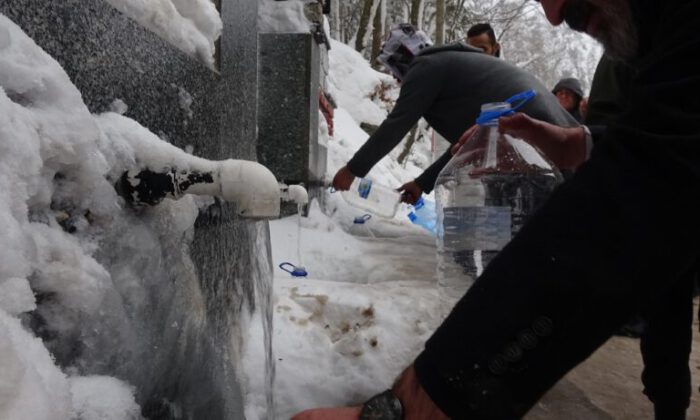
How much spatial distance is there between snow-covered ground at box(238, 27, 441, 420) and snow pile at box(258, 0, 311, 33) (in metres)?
1.60

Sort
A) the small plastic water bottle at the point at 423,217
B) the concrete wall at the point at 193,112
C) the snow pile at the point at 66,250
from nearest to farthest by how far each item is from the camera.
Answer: the snow pile at the point at 66,250 < the concrete wall at the point at 193,112 < the small plastic water bottle at the point at 423,217

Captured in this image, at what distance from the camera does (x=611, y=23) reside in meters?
1.20

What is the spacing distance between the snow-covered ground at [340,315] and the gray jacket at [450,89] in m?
0.77

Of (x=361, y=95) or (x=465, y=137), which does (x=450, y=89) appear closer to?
(x=465, y=137)

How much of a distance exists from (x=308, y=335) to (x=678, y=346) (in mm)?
1337

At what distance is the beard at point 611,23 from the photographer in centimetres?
110

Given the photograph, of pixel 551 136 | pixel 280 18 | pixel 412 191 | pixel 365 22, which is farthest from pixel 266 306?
pixel 365 22

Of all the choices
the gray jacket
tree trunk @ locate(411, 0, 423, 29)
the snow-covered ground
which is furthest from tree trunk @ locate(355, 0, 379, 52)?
the gray jacket

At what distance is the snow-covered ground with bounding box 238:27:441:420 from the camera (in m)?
1.83

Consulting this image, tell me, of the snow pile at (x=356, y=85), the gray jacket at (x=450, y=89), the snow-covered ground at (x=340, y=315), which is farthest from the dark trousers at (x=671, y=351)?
the snow pile at (x=356, y=85)

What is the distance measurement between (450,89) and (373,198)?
2.44 meters

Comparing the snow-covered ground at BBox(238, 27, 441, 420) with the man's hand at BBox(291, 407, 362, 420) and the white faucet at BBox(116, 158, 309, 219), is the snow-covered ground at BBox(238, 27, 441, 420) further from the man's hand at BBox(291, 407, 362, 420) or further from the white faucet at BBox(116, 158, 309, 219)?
the white faucet at BBox(116, 158, 309, 219)

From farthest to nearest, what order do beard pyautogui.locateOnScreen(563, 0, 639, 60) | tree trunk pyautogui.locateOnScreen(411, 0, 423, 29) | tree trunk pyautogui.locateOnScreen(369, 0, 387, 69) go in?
tree trunk pyautogui.locateOnScreen(369, 0, 387, 69) < tree trunk pyautogui.locateOnScreen(411, 0, 423, 29) < beard pyautogui.locateOnScreen(563, 0, 639, 60)

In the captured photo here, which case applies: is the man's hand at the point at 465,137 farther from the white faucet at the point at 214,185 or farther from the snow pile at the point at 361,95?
the snow pile at the point at 361,95
